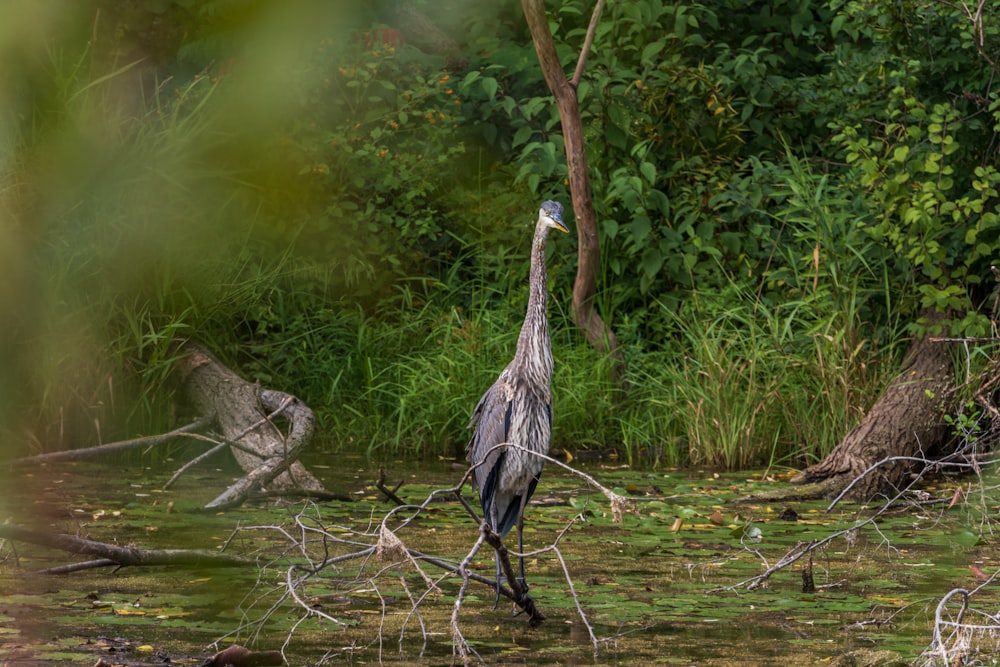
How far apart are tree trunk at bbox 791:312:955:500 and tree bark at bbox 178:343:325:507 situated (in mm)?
2314

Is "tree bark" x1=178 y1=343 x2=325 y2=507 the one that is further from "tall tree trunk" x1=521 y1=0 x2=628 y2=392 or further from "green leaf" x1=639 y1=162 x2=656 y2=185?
Answer: "green leaf" x1=639 y1=162 x2=656 y2=185

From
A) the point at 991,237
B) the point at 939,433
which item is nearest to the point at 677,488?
the point at 939,433

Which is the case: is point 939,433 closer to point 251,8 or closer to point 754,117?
point 754,117

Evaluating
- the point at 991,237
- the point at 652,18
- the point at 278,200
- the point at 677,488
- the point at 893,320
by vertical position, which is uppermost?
the point at 652,18

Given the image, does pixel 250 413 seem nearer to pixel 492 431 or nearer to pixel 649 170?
pixel 492 431

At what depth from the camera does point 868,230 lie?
6855 millimetres

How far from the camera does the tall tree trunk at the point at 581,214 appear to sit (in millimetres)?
7859

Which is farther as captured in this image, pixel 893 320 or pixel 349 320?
pixel 349 320

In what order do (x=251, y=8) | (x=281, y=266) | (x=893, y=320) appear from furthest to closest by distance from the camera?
1. (x=893, y=320)
2. (x=281, y=266)
3. (x=251, y=8)

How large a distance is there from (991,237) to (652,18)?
77.1 inches

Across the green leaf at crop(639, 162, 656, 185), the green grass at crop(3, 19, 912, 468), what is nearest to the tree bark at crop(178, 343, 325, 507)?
the green grass at crop(3, 19, 912, 468)

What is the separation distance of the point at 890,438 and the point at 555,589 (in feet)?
8.21

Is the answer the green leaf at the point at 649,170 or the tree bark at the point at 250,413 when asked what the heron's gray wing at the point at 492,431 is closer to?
the tree bark at the point at 250,413

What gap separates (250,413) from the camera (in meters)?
6.55
